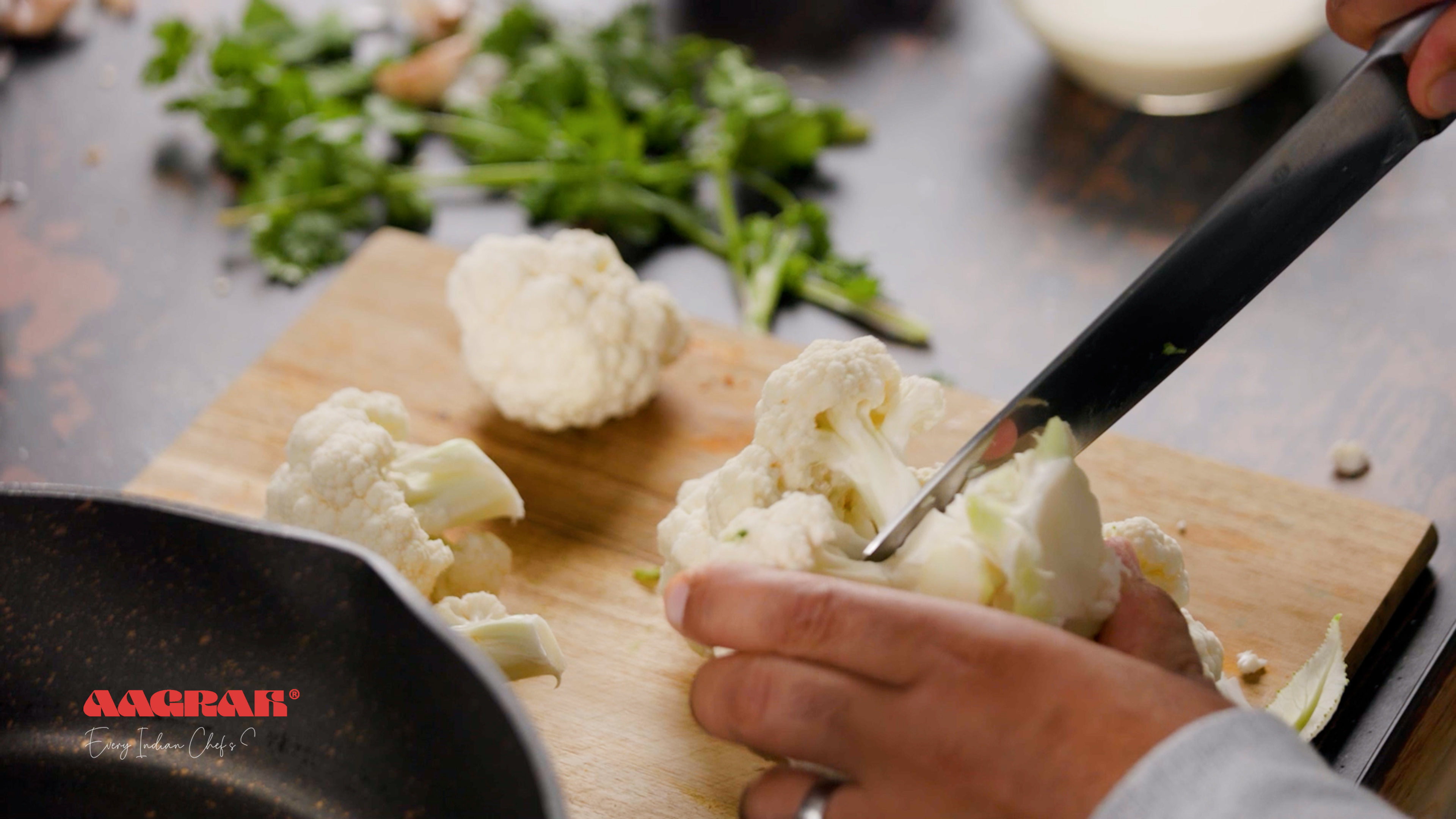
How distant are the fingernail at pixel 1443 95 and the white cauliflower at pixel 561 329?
0.70 metres

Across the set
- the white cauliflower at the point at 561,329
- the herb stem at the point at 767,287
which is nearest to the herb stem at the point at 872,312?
the herb stem at the point at 767,287

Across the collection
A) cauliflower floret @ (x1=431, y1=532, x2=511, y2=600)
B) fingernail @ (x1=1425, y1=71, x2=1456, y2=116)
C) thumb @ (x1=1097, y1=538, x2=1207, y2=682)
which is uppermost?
fingernail @ (x1=1425, y1=71, x2=1456, y2=116)

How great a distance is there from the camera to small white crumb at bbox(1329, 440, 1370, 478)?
4.17ft

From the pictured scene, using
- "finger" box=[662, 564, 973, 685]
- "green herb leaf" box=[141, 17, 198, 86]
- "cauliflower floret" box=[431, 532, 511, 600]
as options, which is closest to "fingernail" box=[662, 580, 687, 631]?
"finger" box=[662, 564, 973, 685]

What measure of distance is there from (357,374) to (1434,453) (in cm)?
114

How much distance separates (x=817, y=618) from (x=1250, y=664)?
1.57 feet

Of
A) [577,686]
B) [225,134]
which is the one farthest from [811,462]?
[225,134]

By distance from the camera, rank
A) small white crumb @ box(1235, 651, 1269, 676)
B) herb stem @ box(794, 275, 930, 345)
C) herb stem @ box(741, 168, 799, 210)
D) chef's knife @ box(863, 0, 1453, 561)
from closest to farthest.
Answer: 1. chef's knife @ box(863, 0, 1453, 561)
2. small white crumb @ box(1235, 651, 1269, 676)
3. herb stem @ box(794, 275, 930, 345)
4. herb stem @ box(741, 168, 799, 210)

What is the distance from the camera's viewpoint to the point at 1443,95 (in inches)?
35.9

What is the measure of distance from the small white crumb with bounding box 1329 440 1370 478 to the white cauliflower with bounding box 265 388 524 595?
836 mm

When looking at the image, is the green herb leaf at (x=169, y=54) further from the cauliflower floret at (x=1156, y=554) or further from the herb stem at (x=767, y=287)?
the cauliflower floret at (x=1156, y=554)

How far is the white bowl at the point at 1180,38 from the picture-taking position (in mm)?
1591

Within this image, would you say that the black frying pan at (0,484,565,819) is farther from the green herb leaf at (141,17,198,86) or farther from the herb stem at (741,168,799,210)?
the green herb leaf at (141,17,198,86)

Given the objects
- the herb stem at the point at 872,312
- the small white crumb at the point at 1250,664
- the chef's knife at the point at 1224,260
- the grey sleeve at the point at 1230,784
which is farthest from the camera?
the herb stem at the point at 872,312
